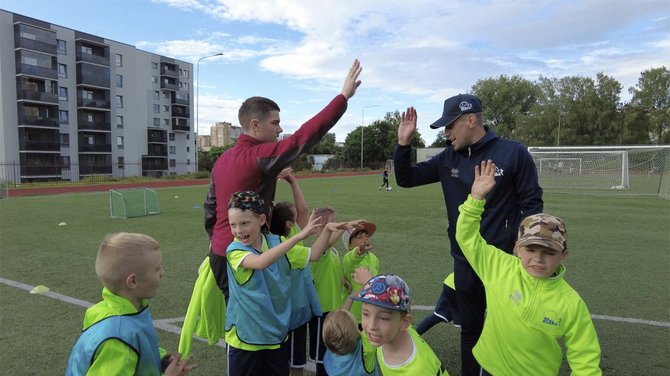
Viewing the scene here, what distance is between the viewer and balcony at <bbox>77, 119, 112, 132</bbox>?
5025cm

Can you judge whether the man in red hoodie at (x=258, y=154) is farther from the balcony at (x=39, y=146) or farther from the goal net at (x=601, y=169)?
the balcony at (x=39, y=146)

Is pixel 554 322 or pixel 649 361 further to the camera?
pixel 649 361

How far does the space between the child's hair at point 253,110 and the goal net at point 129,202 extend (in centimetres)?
1186

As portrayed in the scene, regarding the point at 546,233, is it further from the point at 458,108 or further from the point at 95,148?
the point at 95,148

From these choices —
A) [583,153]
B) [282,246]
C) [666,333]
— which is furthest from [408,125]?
[583,153]

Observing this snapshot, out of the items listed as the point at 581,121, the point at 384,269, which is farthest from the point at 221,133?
the point at 384,269

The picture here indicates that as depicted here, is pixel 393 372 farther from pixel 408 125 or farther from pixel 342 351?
pixel 408 125

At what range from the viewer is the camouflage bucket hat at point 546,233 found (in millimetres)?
2133

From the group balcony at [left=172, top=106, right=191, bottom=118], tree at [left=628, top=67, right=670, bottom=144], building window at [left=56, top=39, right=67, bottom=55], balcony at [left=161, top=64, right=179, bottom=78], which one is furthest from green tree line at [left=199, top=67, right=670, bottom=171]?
building window at [left=56, top=39, right=67, bottom=55]

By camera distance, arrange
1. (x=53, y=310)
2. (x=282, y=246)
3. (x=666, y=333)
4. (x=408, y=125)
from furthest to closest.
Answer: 1. (x=53, y=310)
2. (x=666, y=333)
3. (x=408, y=125)
4. (x=282, y=246)

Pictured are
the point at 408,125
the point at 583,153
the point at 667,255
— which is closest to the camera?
the point at 408,125

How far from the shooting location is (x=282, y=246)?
7.78 feet

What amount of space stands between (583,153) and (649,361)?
27637 millimetres

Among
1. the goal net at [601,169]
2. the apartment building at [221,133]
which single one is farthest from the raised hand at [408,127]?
the apartment building at [221,133]
